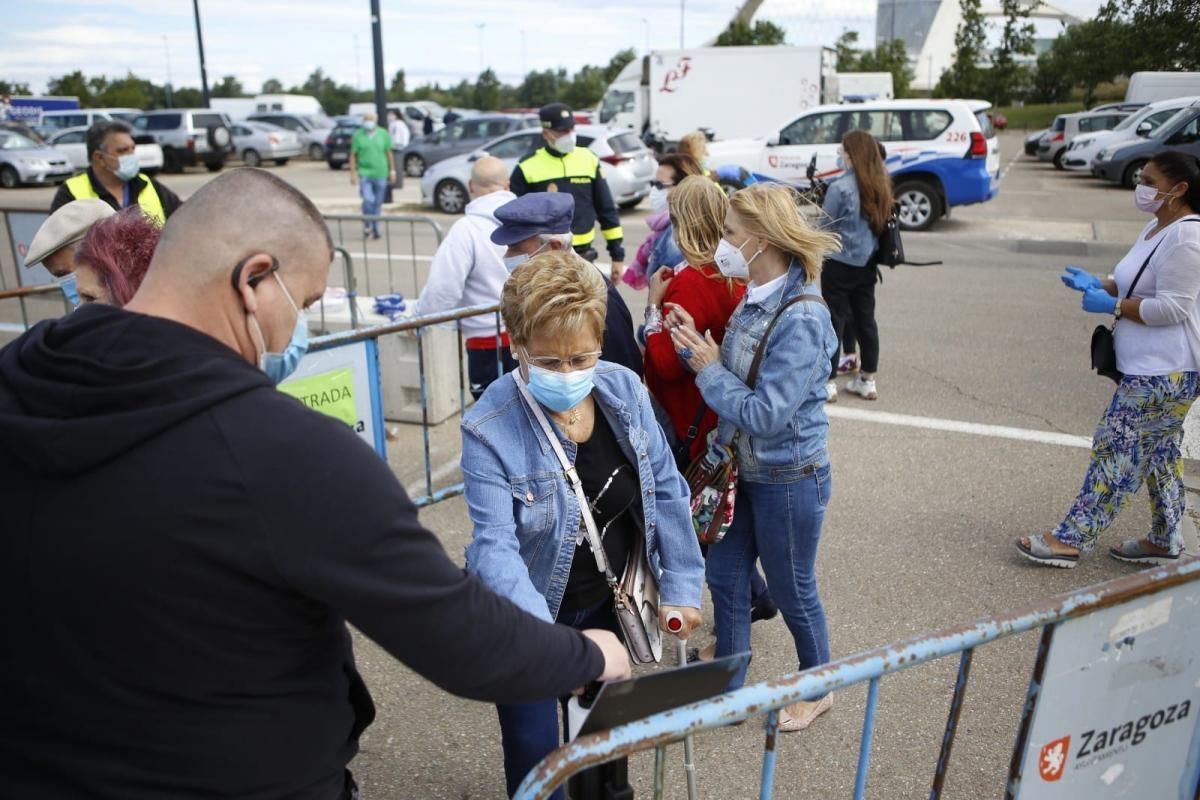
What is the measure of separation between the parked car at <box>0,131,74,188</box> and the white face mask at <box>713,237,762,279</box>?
89.4ft

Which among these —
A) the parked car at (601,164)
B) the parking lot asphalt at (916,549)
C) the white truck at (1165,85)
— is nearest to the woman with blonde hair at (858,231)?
the parking lot asphalt at (916,549)

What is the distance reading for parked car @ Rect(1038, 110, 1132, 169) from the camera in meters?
25.4

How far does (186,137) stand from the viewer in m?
29.5

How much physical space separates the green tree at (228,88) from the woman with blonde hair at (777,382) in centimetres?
8494

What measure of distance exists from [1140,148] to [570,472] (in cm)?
2075

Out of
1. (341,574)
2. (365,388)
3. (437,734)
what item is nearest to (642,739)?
(341,574)

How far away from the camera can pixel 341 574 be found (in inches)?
51.3

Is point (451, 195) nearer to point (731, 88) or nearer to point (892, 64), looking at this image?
point (731, 88)

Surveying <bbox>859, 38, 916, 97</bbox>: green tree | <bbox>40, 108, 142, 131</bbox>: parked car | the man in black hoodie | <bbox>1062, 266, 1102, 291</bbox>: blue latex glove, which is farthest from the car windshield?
<bbox>859, 38, 916, 97</bbox>: green tree

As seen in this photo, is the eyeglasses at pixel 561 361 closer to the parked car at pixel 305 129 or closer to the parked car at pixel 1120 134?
the parked car at pixel 1120 134

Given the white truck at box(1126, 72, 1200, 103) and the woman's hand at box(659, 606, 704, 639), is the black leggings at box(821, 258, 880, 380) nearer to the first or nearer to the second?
the white truck at box(1126, 72, 1200, 103)

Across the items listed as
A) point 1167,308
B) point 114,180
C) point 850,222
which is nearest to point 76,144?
point 114,180

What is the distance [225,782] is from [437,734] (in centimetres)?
209

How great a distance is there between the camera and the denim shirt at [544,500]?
226 centimetres
